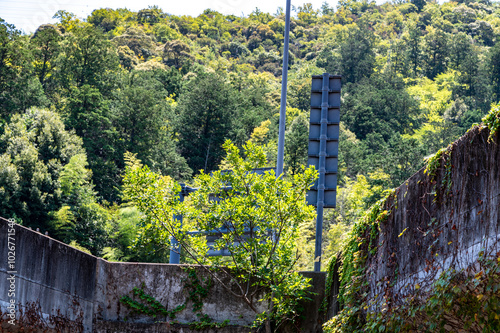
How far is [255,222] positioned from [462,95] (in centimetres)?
7507

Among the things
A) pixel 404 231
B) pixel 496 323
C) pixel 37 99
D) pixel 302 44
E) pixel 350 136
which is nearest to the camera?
pixel 496 323

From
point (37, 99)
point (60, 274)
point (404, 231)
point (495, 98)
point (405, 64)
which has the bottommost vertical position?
point (60, 274)

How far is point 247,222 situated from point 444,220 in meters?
5.14

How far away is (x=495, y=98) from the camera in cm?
7575

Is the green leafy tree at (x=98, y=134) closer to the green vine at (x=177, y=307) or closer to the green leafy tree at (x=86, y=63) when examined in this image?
the green leafy tree at (x=86, y=63)

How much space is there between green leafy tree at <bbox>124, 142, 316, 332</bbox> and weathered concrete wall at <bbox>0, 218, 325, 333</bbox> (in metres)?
0.40

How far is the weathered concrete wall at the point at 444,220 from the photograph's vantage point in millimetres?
5003

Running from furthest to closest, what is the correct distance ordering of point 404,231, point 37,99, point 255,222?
point 37,99
point 255,222
point 404,231

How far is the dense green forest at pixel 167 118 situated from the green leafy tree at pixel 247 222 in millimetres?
792

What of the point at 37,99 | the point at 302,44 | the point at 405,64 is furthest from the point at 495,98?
the point at 302,44

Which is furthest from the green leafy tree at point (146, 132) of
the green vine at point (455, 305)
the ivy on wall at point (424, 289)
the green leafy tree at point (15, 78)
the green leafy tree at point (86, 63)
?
the green vine at point (455, 305)

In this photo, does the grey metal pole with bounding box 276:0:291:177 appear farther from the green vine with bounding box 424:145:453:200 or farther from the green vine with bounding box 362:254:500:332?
the green vine with bounding box 362:254:500:332

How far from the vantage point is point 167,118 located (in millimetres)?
58156

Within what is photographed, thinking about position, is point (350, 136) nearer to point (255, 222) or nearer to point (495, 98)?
point (495, 98)
